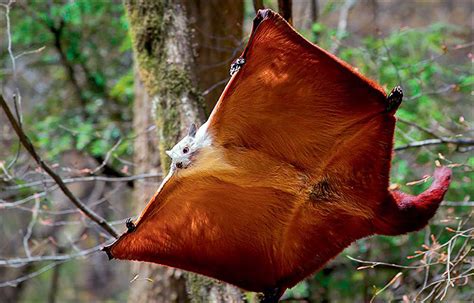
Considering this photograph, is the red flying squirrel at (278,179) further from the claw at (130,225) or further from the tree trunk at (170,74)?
the tree trunk at (170,74)

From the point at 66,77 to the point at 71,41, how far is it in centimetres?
38

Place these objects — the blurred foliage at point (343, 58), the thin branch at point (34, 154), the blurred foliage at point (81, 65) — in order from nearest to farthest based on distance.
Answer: the thin branch at point (34, 154) < the blurred foliage at point (343, 58) < the blurred foliage at point (81, 65)

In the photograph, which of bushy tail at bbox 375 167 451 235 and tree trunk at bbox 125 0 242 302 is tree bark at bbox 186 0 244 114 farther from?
bushy tail at bbox 375 167 451 235

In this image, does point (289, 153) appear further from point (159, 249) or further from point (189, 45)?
point (189, 45)

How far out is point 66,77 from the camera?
5.58 metres

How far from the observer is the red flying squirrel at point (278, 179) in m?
1.86

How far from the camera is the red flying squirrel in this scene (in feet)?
6.09

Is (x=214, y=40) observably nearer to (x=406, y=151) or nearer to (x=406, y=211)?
(x=406, y=211)

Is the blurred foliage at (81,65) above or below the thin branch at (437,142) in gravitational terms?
above

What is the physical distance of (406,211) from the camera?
6.98 feet

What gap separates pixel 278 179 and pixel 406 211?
0.44 meters

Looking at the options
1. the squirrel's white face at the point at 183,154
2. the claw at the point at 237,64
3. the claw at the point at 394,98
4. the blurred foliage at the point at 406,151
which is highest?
→ the claw at the point at 237,64

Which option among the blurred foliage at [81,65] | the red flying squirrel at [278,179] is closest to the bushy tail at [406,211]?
the red flying squirrel at [278,179]

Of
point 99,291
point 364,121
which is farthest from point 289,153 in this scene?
point 99,291
